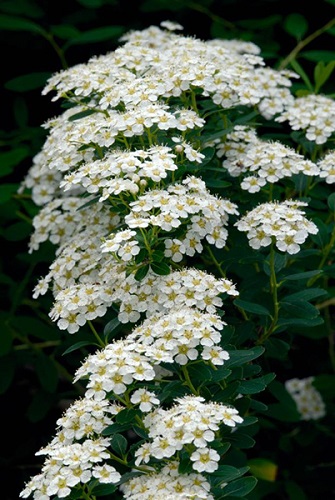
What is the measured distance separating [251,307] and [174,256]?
0.31 metres

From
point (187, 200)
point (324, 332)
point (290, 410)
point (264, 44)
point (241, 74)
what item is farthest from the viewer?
point (264, 44)

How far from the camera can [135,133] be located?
2.72 m

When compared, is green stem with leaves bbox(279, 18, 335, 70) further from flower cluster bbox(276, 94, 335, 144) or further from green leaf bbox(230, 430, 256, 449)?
green leaf bbox(230, 430, 256, 449)

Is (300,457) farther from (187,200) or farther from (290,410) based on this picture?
(187,200)

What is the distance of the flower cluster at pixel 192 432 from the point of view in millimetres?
2127

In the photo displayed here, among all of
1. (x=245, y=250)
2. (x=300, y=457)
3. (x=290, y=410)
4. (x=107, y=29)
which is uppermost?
(x=107, y=29)

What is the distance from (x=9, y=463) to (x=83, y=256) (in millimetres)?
1576

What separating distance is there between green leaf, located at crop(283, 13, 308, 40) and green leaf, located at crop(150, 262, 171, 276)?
196cm

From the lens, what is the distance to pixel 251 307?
2.70m

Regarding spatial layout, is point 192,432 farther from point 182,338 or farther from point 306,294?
point 306,294

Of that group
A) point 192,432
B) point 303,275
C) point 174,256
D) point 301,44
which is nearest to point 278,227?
point 303,275

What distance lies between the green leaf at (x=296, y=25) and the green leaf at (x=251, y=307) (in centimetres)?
179

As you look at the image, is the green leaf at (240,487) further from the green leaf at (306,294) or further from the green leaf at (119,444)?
the green leaf at (306,294)

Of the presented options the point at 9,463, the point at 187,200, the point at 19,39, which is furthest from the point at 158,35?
the point at 9,463
